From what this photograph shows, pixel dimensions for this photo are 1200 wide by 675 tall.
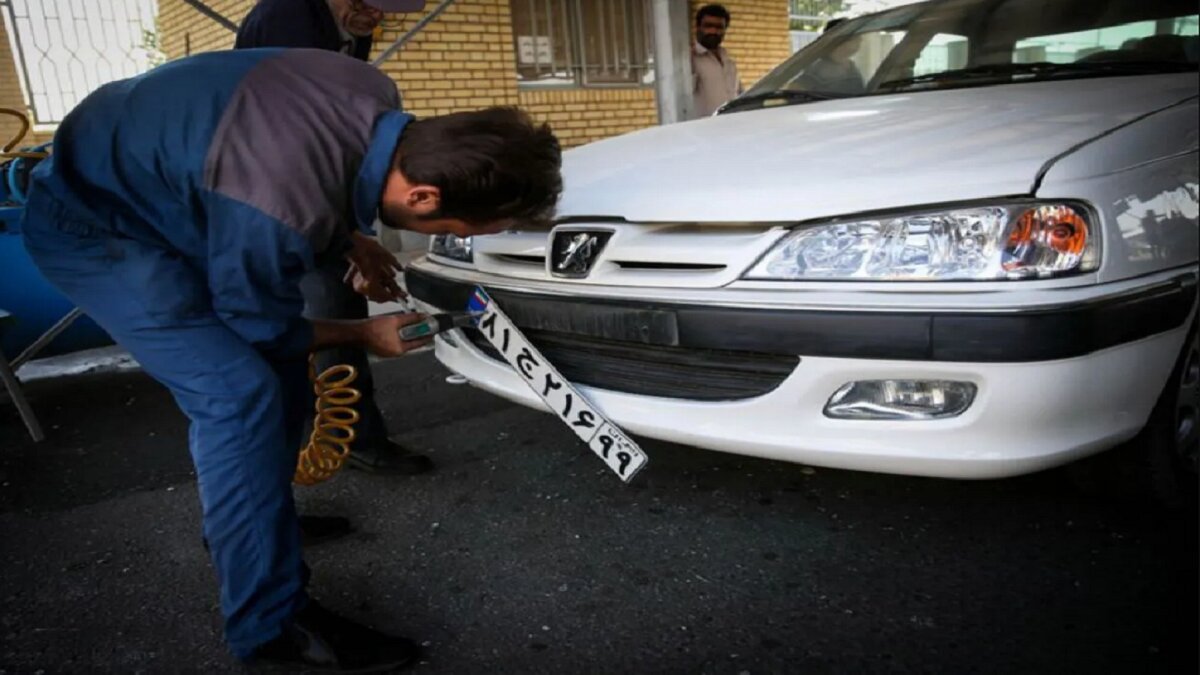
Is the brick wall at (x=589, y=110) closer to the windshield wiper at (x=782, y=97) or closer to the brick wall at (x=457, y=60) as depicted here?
the brick wall at (x=457, y=60)

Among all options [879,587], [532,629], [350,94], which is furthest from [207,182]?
[879,587]

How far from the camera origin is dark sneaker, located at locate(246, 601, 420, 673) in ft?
6.07

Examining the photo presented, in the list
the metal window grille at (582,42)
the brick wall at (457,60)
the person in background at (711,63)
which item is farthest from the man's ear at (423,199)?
the metal window grille at (582,42)

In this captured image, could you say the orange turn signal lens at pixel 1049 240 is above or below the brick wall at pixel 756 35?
below

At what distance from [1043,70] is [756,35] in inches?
305

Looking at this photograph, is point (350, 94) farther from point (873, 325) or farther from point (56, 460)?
point (56, 460)

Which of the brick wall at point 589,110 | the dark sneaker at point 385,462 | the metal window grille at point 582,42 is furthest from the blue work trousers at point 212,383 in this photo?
the metal window grille at point 582,42

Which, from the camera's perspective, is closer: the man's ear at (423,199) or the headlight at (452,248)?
the man's ear at (423,199)

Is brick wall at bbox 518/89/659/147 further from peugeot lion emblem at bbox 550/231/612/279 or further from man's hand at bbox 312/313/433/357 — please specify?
man's hand at bbox 312/313/433/357

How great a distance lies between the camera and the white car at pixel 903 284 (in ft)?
5.72

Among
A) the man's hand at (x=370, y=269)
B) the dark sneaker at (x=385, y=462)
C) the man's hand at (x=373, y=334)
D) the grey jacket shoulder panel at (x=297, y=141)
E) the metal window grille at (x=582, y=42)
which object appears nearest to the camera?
the grey jacket shoulder panel at (x=297, y=141)

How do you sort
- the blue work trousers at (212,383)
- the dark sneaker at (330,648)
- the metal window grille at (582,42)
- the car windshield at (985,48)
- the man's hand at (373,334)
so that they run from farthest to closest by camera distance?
the metal window grille at (582,42) → the car windshield at (985,48) → the man's hand at (373,334) → the dark sneaker at (330,648) → the blue work trousers at (212,383)

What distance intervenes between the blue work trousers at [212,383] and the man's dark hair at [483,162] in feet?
1.68

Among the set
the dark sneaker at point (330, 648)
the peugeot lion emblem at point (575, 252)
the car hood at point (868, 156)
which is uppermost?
the car hood at point (868, 156)
